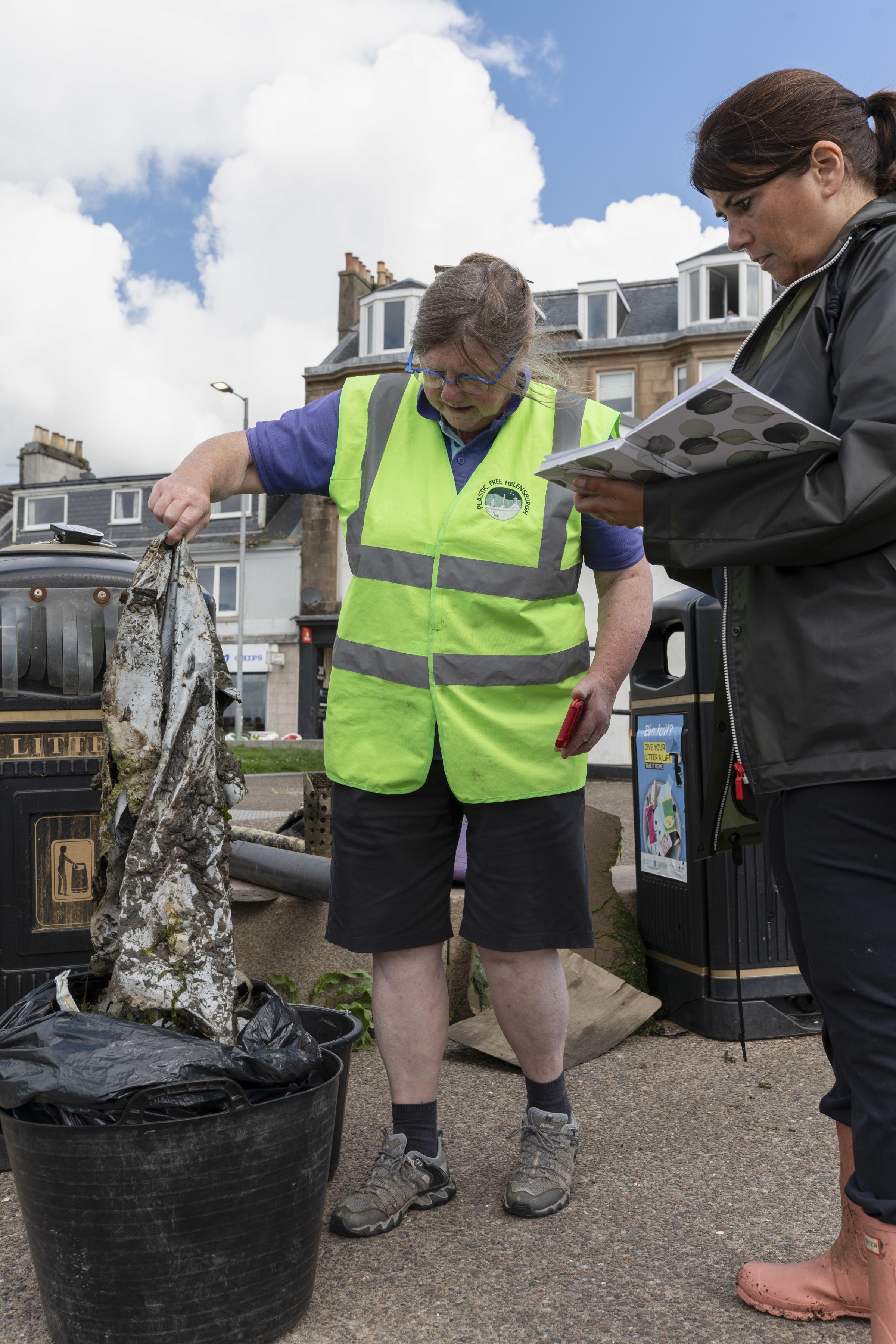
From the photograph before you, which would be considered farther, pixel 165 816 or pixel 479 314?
pixel 479 314

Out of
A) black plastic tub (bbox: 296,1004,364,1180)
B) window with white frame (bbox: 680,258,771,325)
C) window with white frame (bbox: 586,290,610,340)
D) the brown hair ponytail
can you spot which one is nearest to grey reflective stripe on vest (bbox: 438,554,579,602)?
the brown hair ponytail

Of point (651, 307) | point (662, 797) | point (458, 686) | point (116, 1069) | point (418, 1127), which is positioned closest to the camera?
point (116, 1069)

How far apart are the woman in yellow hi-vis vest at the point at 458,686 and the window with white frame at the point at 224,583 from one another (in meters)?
28.5

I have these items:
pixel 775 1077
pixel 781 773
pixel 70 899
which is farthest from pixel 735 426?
pixel 775 1077

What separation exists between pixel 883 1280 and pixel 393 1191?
1095mm

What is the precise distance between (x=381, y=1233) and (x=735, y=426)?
174 cm

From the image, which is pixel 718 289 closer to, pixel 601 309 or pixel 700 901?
pixel 601 309

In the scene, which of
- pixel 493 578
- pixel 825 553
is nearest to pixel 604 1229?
pixel 493 578

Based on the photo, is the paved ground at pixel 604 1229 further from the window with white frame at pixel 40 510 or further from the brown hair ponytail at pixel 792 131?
the window with white frame at pixel 40 510

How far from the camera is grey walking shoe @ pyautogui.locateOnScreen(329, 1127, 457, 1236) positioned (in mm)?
2311

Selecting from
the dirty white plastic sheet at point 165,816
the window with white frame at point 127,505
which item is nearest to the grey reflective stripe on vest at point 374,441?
the dirty white plastic sheet at point 165,816

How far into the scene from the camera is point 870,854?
157 centimetres

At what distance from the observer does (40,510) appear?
35094mm

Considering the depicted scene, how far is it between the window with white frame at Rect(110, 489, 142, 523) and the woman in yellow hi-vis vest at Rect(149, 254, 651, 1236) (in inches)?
1266
